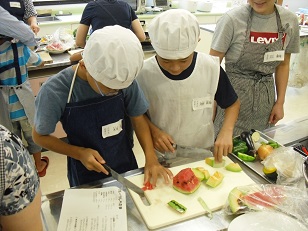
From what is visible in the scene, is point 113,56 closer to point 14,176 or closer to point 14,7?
point 14,176

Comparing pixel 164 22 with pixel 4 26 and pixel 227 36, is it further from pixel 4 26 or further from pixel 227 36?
pixel 4 26

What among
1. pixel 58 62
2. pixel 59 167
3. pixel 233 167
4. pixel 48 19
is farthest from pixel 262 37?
pixel 48 19

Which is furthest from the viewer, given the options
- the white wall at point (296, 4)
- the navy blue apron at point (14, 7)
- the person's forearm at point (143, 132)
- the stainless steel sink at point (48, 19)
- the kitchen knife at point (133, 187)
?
the white wall at point (296, 4)

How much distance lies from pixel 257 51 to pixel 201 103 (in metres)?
0.50

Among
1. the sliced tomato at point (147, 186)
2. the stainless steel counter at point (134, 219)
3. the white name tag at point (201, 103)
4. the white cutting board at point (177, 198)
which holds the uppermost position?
the white name tag at point (201, 103)

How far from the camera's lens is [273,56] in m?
1.50

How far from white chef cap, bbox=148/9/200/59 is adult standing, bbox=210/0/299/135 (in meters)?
0.49

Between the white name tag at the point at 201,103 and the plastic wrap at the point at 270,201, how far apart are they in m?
0.41

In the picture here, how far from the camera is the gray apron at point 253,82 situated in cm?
148

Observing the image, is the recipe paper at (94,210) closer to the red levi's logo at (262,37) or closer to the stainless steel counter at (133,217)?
the stainless steel counter at (133,217)

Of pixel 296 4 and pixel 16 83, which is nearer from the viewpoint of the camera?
pixel 16 83

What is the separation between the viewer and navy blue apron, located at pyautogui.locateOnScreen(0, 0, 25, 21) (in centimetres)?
211

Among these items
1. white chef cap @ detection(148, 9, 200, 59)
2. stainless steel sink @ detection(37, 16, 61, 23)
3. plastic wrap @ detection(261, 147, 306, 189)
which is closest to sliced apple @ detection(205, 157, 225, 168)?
plastic wrap @ detection(261, 147, 306, 189)

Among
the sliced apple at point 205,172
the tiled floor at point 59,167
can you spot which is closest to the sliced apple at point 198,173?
the sliced apple at point 205,172
